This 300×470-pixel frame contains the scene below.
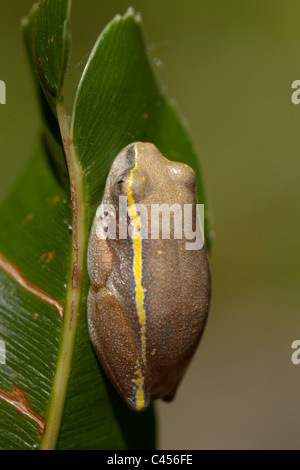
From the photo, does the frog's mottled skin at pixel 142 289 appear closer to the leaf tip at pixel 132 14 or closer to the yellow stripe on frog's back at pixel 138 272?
the yellow stripe on frog's back at pixel 138 272

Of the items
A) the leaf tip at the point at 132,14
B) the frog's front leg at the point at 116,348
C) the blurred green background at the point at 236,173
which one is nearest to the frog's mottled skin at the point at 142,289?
the frog's front leg at the point at 116,348

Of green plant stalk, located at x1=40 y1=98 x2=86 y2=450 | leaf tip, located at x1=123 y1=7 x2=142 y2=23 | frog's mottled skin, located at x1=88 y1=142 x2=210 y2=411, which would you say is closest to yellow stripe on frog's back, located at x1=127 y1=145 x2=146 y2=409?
frog's mottled skin, located at x1=88 y1=142 x2=210 y2=411

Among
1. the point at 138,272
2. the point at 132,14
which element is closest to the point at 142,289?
the point at 138,272

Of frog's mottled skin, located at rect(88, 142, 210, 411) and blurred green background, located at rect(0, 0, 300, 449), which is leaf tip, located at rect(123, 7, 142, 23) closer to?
frog's mottled skin, located at rect(88, 142, 210, 411)

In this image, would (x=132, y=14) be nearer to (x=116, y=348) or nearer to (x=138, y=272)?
(x=138, y=272)

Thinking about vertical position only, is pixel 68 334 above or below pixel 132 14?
below
